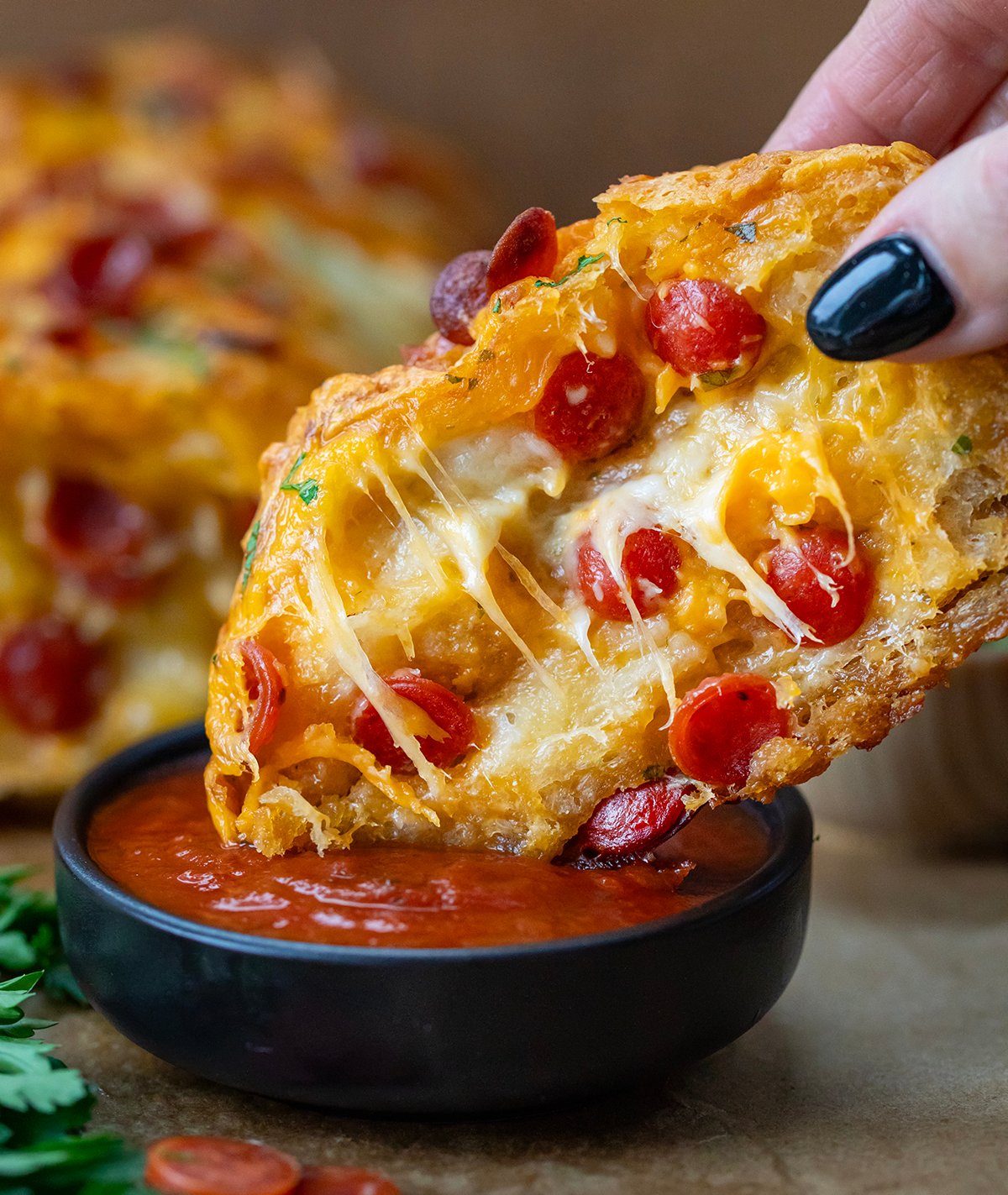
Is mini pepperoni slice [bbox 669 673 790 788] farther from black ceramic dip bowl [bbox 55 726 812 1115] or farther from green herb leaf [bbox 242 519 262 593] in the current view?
green herb leaf [bbox 242 519 262 593]

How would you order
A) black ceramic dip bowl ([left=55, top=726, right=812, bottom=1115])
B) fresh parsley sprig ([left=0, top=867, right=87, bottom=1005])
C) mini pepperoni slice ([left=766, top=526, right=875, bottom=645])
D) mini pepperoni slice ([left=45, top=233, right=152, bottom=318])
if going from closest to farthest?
black ceramic dip bowl ([left=55, top=726, right=812, bottom=1115])
mini pepperoni slice ([left=766, top=526, right=875, bottom=645])
fresh parsley sprig ([left=0, top=867, right=87, bottom=1005])
mini pepperoni slice ([left=45, top=233, right=152, bottom=318])

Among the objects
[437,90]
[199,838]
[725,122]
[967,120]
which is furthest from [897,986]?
[437,90]

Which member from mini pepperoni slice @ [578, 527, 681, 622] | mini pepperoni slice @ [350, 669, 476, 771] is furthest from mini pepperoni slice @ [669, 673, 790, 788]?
mini pepperoni slice @ [350, 669, 476, 771]

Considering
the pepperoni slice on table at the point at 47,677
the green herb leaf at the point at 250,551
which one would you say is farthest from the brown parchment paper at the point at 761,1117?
the pepperoni slice on table at the point at 47,677

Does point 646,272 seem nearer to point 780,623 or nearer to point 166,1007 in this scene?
point 780,623

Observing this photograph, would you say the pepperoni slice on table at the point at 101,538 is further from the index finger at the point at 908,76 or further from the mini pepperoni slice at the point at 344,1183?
the mini pepperoni slice at the point at 344,1183

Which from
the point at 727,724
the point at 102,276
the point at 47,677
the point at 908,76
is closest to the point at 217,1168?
the point at 727,724

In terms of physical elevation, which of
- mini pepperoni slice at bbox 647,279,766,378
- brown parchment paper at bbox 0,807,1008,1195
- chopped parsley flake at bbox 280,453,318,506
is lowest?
brown parchment paper at bbox 0,807,1008,1195
